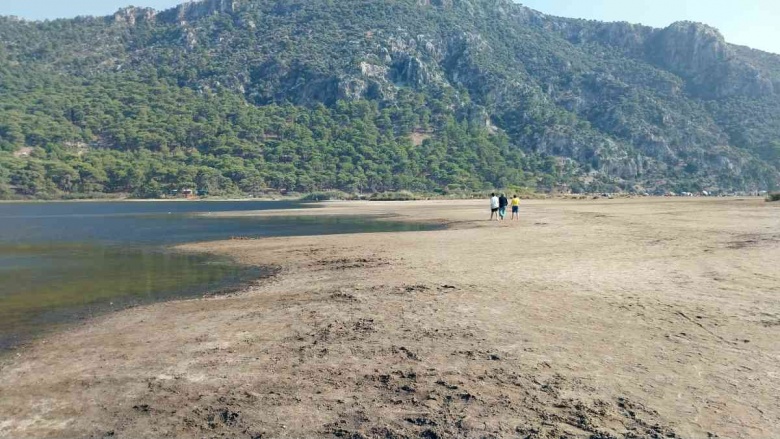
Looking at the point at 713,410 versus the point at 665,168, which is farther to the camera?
the point at 665,168

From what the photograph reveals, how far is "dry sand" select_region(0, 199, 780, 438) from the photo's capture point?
6121 millimetres

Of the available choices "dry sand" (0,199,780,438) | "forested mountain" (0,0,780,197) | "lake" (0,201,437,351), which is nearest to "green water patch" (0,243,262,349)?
"lake" (0,201,437,351)

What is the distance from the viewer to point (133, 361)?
28.6 ft

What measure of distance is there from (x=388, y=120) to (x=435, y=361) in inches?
6706

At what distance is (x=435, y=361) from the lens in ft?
26.3

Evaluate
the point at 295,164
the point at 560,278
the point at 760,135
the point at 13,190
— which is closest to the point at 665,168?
the point at 760,135

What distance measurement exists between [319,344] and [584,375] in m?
4.38

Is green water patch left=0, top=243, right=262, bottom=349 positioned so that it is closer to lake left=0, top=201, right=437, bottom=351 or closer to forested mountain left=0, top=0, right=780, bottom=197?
lake left=0, top=201, right=437, bottom=351

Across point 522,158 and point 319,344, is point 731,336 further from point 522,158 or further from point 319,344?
point 522,158

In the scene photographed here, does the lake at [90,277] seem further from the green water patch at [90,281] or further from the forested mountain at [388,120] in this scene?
the forested mountain at [388,120]

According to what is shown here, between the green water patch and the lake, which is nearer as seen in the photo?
the green water patch

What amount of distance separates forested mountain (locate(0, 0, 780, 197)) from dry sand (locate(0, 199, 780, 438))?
123m

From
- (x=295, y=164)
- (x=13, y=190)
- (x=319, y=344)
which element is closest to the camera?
(x=319, y=344)

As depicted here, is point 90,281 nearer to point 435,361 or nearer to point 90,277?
point 90,277
